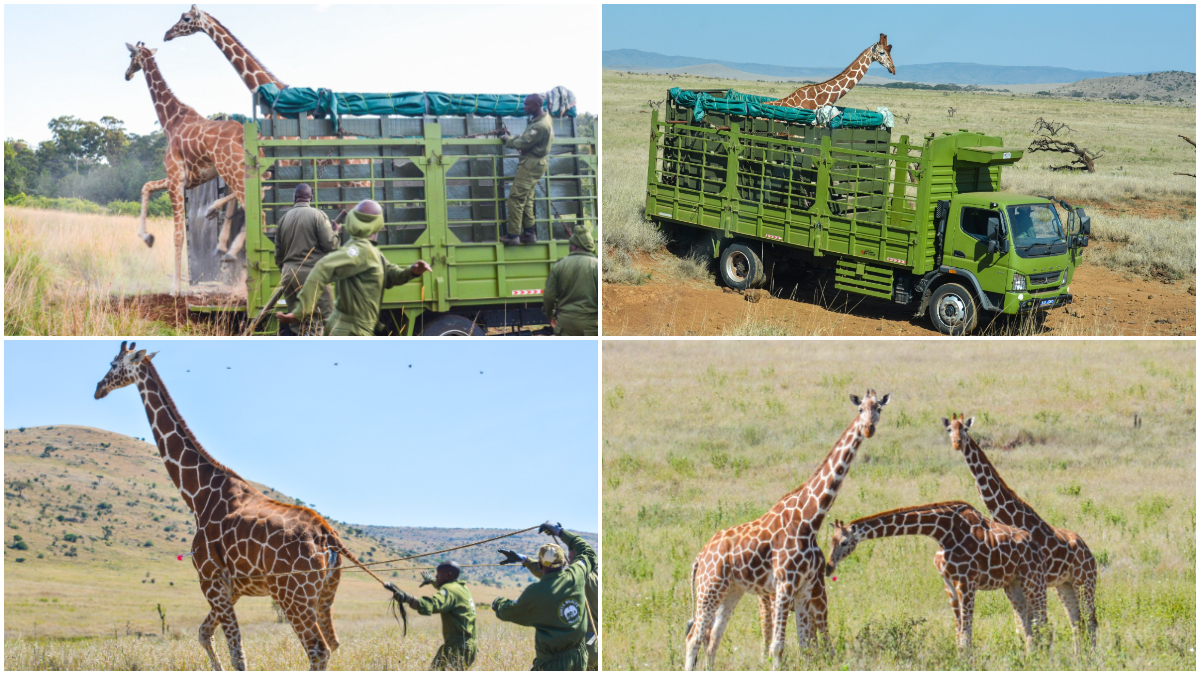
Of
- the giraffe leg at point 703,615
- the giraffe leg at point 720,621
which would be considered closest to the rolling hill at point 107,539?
the giraffe leg at point 703,615

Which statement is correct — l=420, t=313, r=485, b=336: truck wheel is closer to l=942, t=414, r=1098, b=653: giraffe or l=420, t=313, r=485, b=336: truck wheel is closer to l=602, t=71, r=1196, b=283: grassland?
l=602, t=71, r=1196, b=283: grassland

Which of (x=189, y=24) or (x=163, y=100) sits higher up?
(x=189, y=24)

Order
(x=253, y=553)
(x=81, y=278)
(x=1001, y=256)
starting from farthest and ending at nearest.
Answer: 1. (x=81, y=278)
2. (x=1001, y=256)
3. (x=253, y=553)

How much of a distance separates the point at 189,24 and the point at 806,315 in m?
7.90

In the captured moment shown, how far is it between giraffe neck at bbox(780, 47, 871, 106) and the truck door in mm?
4229

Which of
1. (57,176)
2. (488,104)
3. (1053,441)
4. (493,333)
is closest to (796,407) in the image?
(1053,441)

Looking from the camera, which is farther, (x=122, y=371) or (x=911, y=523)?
(x=122, y=371)

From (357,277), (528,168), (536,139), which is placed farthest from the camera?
(528,168)

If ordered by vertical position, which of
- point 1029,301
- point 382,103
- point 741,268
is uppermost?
point 382,103

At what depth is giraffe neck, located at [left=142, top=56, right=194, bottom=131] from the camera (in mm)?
10375

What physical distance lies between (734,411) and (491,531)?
326 centimetres

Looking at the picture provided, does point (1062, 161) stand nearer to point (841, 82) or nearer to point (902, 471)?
point (841, 82)

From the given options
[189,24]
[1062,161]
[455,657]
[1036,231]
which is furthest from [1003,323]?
[1062,161]

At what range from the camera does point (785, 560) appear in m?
6.53
